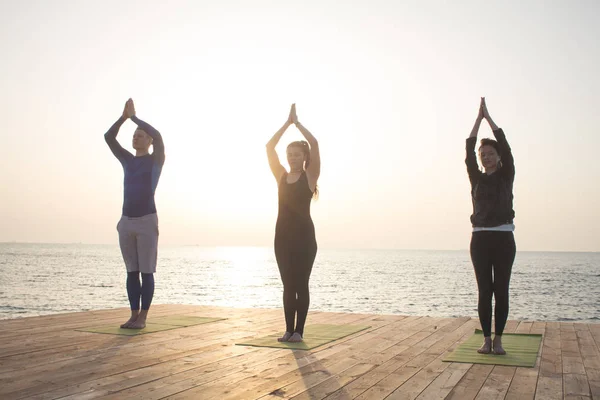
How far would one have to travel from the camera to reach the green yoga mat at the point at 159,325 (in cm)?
506

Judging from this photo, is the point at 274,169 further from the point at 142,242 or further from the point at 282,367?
the point at 282,367

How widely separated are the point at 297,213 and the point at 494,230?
1.52 metres

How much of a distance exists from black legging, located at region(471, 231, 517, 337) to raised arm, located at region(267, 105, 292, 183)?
1.68 m

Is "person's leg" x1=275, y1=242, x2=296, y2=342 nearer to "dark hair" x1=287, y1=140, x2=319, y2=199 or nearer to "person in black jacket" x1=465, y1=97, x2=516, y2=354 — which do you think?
"dark hair" x1=287, y1=140, x2=319, y2=199

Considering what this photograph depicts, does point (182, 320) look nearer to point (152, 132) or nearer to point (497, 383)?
point (152, 132)

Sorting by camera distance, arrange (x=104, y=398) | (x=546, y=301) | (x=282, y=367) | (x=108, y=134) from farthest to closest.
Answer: (x=546, y=301), (x=108, y=134), (x=282, y=367), (x=104, y=398)

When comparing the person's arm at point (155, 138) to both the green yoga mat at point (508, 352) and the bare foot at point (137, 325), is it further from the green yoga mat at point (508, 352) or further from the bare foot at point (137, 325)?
the green yoga mat at point (508, 352)

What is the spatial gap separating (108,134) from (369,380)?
3536 millimetres

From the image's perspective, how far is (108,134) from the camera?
5441mm

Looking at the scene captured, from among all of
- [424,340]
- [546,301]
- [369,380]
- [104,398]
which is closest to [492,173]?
[424,340]

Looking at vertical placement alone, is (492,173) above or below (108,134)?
below

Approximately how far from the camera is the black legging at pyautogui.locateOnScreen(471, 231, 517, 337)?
13.4ft

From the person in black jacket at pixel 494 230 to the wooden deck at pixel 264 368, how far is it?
0.42 metres

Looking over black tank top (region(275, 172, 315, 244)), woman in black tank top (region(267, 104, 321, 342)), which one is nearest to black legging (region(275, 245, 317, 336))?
woman in black tank top (region(267, 104, 321, 342))
